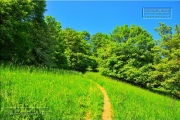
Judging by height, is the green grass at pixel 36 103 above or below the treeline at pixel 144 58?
below

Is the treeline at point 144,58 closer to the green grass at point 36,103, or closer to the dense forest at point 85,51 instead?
the dense forest at point 85,51

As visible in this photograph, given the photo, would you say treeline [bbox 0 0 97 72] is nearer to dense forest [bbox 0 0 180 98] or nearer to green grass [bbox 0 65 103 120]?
dense forest [bbox 0 0 180 98]

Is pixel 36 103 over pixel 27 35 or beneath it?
beneath

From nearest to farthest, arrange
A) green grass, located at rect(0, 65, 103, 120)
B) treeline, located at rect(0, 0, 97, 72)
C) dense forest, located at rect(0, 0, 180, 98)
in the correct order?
1. green grass, located at rect(0, 65, 103, 120)
2. treeline, located at rect(0, 0, 97, 72)
3. dense forest, located at rect(0, 0, 180, 98)

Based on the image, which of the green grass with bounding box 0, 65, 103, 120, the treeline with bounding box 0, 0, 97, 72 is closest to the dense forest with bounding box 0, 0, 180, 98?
the treeline with bounding box 0, 0, 97, 72

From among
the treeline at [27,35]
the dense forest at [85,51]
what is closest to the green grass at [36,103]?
the treeline at [27,35]

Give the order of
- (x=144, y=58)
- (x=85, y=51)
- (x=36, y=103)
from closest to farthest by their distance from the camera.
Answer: (x=36, y=103)
(x=144, y=58)
(x=85, y=51)

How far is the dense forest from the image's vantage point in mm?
19453

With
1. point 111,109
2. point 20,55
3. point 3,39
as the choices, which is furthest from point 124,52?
point 111,109

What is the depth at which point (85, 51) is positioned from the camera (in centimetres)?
4553

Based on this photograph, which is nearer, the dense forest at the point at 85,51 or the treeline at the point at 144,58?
the dense forest at the point at 85,51

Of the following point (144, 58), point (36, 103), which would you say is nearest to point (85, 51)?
point (144, 58)

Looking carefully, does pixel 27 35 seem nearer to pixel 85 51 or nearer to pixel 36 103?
pixel 36 103

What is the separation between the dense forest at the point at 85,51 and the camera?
19453mm
